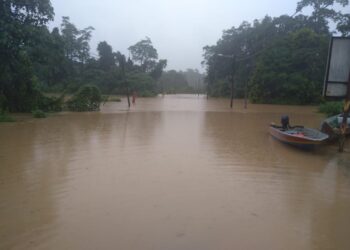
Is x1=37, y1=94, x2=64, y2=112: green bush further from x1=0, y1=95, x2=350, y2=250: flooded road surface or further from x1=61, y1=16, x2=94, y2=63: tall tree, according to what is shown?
x1=61, y1=16, x2=94, y2=63: tall tree

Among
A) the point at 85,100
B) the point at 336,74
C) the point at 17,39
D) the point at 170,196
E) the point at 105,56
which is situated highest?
the point at 105,56

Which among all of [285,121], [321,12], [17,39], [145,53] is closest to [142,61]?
[145,53]

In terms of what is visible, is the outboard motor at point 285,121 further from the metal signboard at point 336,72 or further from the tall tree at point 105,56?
the tall tree at point 105,56

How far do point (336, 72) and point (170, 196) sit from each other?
5.94 metres

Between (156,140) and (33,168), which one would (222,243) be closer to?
(33,168)

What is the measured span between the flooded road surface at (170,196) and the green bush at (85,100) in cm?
1276

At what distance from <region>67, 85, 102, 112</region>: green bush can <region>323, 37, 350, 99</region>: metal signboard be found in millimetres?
18998

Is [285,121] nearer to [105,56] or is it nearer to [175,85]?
[105,56]

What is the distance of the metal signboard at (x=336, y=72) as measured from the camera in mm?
8922

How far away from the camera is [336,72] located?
29.8 feet

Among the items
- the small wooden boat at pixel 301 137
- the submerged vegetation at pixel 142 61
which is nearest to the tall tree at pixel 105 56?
the submerged vegetation at pixel 142 61

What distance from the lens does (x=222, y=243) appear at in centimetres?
455

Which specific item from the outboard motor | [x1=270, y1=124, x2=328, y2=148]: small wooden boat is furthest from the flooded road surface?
the outboard motor

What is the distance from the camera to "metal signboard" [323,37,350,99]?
8.92 m
